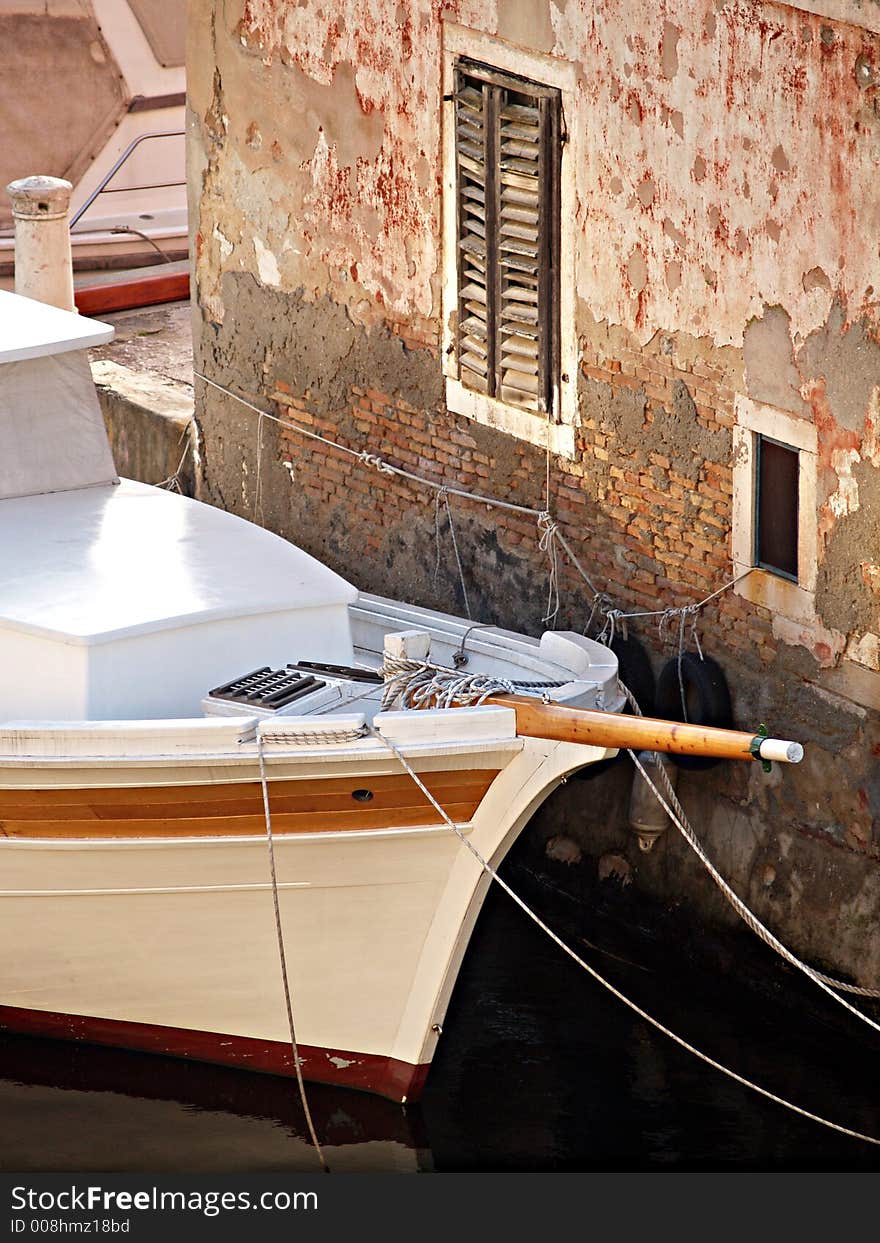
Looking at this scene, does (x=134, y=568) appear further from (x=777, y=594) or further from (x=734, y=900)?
(x=734, y=900)

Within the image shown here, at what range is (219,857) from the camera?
24.6 ft

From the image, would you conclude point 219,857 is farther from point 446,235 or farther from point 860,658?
point 446,235

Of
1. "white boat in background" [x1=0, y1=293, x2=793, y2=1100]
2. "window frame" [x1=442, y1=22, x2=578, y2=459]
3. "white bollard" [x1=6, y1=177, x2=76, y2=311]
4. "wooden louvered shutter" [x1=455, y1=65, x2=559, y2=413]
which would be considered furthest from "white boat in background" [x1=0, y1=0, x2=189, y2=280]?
"white boat in background" [x1=0, y1=293, x2=793, y2=1100]

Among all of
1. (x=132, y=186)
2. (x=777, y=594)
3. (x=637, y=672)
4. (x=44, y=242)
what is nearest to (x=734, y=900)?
(x=777, y=594)

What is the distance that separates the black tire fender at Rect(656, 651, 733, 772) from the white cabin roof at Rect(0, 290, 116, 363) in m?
2.71

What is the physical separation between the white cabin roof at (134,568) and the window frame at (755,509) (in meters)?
1.57

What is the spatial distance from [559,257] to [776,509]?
1549mm

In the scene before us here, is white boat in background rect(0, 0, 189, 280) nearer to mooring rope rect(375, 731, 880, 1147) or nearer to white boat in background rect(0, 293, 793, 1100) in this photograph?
white boat in background rect(0, 293, 793, 1100)

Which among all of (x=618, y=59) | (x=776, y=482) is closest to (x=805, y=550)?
(x=776, y=482)

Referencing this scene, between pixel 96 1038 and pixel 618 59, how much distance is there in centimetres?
440

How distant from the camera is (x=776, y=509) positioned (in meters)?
8.12

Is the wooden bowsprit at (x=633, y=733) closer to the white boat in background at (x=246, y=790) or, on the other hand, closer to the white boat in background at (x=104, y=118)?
the white boat in background at (x=246, y=790)

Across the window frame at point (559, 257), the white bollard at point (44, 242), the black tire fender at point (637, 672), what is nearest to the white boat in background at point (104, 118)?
the white bollard at point (44, 242)

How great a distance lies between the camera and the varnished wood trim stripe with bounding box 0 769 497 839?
7.28 m
